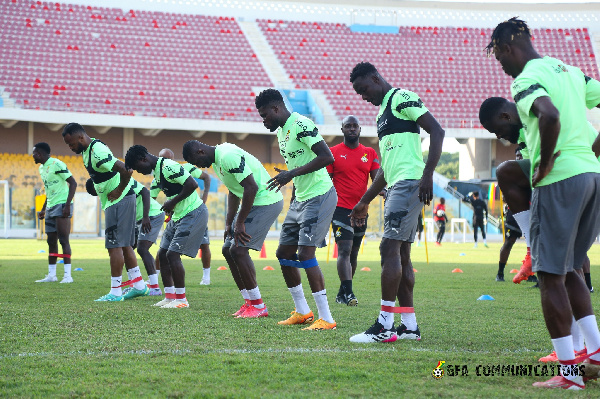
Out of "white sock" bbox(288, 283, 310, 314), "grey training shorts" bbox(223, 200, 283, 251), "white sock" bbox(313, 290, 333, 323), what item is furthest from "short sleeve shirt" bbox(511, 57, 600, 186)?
"grey training shorts" bbox(223, 200, 283, 251)

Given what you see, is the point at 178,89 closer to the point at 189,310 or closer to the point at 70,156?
Result: the point at 70,156

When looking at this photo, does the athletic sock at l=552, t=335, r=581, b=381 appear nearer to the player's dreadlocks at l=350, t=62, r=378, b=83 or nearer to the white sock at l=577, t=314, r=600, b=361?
the white sock at l=577, t=314, r=600, b=361

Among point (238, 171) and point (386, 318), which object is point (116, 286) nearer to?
point (238, 171)

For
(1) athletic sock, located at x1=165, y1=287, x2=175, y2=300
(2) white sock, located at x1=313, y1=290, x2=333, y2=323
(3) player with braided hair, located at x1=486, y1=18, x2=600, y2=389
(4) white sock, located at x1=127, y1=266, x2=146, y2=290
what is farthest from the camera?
(4) white sock, located at x1=127, y1=266, x2=146, y2=290

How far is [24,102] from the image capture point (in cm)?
3131

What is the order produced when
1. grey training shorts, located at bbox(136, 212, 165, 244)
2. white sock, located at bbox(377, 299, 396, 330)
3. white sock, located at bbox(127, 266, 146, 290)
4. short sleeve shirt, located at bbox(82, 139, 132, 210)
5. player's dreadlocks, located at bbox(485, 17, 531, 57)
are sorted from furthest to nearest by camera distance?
1. white sock, located at bbox(127, 266, 146, 290)
2. grey training shorts, located at bbox(136, 212, 165, 244)
3. short sleeve shirt, located at bbox(82, 139, 132, 210)
4. white sock, located at bbox(377, 299, 396, 330)
5. player's dreadlocks, located at bbox(485, 17, 531, 57)

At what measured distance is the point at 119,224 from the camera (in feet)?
29.3

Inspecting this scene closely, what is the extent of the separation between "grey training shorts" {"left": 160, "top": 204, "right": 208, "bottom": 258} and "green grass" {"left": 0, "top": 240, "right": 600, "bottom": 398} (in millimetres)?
675

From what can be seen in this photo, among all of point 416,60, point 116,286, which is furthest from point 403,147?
point 416,60

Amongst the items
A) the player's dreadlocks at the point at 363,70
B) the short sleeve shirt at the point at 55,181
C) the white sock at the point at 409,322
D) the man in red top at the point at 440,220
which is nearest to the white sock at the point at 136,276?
the short sleeve shirt at the point at 55,181

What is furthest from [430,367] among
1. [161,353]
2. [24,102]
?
[24,102]

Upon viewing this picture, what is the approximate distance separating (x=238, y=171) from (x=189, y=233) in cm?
157

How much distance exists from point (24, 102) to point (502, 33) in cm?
3058

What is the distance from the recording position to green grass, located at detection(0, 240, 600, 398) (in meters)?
3.77
